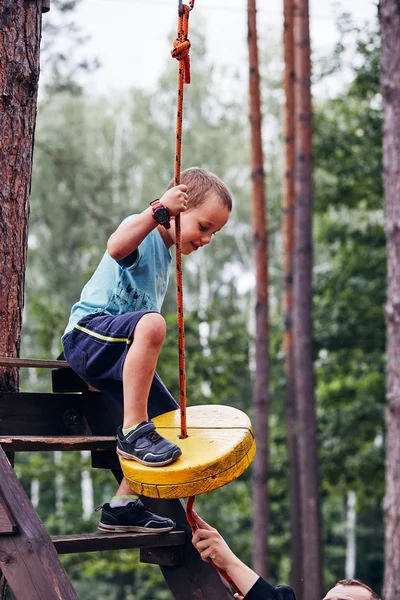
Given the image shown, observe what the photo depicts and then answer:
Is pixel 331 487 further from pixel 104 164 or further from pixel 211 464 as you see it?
pixel 211 464

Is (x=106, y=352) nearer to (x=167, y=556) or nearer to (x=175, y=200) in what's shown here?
(x=175, y=200)

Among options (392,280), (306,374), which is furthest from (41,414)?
(306,374)

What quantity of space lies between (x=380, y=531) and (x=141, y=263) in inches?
763

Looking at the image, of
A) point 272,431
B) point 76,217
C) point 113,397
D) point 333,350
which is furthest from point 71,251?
point 113,397

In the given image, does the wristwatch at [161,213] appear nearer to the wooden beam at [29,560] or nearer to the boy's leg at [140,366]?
the boy's leg at [140,366]

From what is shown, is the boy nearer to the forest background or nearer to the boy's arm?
the boy's arm

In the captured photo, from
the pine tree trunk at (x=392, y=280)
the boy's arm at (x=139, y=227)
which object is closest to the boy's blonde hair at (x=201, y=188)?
the boy's arm at (x=139, y=227)

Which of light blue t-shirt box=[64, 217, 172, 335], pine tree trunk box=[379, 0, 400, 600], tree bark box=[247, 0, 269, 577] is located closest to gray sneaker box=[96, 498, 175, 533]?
light blue t-shirt box=[64, 217, 172, 335]

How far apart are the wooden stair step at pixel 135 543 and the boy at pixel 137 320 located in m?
0.06

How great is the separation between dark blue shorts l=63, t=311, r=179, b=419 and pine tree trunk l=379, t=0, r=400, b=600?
4647 mm

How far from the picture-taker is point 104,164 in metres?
23.6

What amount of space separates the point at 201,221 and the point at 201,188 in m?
0.11

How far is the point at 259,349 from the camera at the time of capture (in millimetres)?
11781

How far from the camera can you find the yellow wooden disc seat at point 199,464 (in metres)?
2.62
